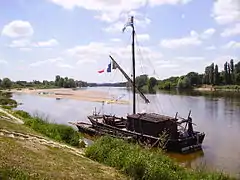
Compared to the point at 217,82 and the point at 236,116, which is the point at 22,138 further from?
the point at 217,82

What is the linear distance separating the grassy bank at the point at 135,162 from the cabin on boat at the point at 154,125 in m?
13.9

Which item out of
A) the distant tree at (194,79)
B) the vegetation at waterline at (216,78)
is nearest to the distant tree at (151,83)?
the vegetation at waterline at (216,78)

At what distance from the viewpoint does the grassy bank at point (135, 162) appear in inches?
408

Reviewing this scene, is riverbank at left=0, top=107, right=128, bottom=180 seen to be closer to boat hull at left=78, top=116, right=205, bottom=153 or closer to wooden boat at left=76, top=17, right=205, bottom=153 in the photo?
boat hull at left=78, top=116, right=205, bottom=153

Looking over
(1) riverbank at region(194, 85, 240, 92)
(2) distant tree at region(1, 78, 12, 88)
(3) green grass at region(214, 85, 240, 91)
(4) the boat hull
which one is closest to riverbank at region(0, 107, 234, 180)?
(4) the boat hull

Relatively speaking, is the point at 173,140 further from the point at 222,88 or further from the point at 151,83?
the point at 151,83

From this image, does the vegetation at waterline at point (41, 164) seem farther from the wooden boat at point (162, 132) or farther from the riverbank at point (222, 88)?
the riverbank at point (222, 88)

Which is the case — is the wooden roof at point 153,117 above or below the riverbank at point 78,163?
below

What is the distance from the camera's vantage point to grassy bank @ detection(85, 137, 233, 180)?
10367mm

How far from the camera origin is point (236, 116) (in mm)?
48531

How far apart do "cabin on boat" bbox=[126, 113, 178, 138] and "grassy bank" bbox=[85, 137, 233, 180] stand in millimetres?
13918

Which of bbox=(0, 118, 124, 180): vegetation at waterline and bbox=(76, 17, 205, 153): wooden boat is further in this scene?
bbox=(76, 17, 205, 153): wooden boat

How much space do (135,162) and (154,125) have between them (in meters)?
17.4

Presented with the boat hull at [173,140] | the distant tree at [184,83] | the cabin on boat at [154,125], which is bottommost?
the boat hull at [173,140]
